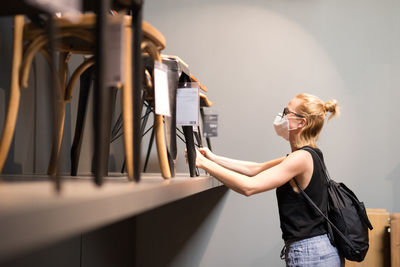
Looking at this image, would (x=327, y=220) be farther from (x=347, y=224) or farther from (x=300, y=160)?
(x=300, y=160)

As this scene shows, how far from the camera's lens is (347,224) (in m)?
1.76

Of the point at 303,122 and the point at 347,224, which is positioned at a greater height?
the point at 303,122

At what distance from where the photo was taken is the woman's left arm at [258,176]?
5.58 ft

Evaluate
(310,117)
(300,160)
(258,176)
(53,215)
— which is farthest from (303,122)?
(53,215)

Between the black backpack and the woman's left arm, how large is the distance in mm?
96

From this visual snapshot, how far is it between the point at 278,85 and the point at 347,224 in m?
1.46

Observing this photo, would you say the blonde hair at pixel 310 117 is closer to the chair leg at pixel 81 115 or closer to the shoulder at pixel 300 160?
the shoulder at pixel 300 160

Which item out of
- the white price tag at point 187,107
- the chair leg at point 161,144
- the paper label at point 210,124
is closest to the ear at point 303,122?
the paper label at point 210,124

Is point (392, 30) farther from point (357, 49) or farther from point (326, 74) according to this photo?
point (326, 74)

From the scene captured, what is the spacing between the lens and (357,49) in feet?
9.68

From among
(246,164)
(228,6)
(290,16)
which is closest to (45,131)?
(246,164)

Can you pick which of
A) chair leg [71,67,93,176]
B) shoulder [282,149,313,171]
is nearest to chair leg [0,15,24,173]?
chair leg [71,67,93,176]

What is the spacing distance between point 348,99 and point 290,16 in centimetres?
76

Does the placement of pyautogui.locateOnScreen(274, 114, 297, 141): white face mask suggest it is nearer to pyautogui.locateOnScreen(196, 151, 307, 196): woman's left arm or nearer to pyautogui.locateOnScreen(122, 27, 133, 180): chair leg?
pyautogui.locateOnScreen(196, 151, 307, 196): woman's left arm
